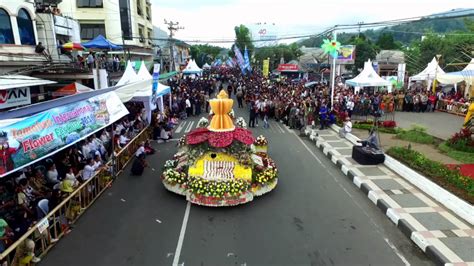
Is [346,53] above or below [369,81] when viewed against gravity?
above

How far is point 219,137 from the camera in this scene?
9.39 metres

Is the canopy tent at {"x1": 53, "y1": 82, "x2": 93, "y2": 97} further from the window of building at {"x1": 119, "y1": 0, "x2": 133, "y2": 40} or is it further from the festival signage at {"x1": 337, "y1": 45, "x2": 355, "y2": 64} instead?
the festival signage at {"x1": 337, "y1": 45, "x2": 355, "y2": 64}

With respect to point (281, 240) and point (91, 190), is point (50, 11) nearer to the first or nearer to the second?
point (91, 190)

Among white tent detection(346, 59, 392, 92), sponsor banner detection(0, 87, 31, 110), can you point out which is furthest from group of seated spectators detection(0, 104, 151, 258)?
white tent detection(346, 59, 392, 92)

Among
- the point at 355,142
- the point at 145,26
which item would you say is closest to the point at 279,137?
the point at 355,142

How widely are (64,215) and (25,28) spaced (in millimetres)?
13184

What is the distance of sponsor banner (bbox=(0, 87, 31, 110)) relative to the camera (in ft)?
37.8

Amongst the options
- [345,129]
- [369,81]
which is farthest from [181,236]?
[369,81]

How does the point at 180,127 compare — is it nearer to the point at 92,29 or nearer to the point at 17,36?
the point at 17,36

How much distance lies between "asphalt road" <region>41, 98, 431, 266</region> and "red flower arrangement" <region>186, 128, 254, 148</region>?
70.1 inches

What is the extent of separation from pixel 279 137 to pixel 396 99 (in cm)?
1216

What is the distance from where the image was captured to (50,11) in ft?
60.4

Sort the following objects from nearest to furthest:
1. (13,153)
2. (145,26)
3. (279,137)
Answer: (13,153)
(279,137)
(145,26)

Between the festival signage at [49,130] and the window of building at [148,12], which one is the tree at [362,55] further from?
the festival signage at [49,130]
